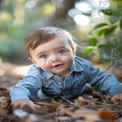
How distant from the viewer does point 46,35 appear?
199 cm

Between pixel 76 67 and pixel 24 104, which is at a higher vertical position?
pixel 76 67

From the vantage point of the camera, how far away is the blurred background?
7.86 feet

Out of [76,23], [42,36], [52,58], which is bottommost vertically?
[52,58]

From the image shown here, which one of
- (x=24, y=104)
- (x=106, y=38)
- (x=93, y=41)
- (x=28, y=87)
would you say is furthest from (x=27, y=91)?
(x=106, y=38)

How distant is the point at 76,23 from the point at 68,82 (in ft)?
3.44

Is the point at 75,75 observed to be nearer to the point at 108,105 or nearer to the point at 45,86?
the point at 45,86

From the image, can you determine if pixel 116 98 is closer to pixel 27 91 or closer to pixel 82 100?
pixel 82 100

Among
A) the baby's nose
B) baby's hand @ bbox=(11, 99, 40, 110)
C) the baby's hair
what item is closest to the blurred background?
the baby's hair

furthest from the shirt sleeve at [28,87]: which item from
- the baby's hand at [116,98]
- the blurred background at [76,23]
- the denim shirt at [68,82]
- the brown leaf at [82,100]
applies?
the blurred background at [76,23]

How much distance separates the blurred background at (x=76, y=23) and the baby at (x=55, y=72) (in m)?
0.27

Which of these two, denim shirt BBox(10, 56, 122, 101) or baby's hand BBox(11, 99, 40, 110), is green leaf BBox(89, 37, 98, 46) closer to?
denim shirt BBox(10, 56, 122, 101)

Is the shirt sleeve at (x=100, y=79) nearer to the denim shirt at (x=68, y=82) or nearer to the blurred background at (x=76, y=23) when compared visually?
the denim shirt at (x=68, y=82)

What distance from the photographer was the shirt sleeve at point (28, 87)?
188cm

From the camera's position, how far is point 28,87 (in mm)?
1975
